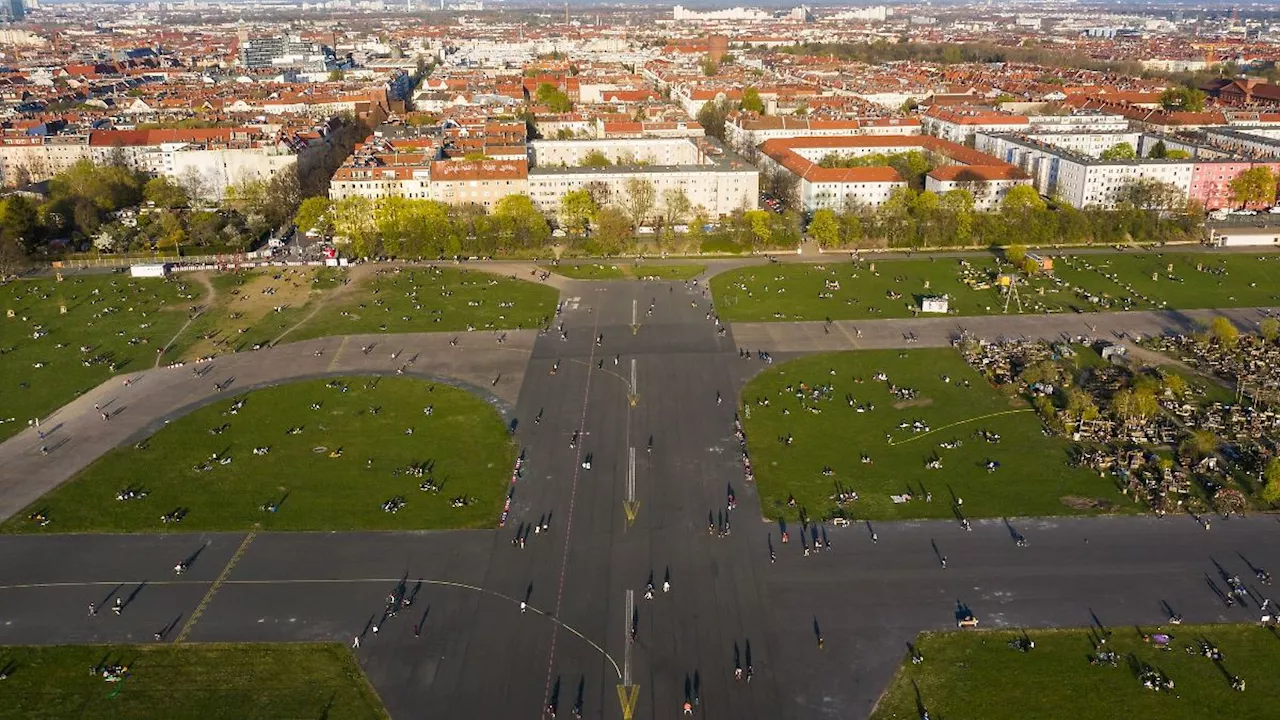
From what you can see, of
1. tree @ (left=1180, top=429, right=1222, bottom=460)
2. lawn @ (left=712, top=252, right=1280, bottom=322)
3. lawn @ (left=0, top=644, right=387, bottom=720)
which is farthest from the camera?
lawn @ (left=712, top=252, right=1280, bottom=322)

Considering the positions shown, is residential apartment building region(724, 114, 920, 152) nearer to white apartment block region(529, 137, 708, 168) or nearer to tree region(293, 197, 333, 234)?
white apartment block region(529, 137, 708, 168)

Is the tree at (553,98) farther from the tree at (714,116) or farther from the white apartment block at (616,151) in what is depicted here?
the white apartment block at (616,151)

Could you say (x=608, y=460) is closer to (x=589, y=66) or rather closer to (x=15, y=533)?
(x=15, y=533)

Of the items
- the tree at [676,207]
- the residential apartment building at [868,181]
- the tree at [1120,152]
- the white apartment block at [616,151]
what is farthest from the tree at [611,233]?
the tree at [1120,152]

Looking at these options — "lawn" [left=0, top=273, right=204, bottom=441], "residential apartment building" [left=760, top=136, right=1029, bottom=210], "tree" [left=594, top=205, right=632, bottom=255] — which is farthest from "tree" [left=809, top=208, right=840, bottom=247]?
"lawn" [left=0, top=273, right=204, bottom=441]

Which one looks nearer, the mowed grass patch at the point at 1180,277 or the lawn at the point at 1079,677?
the lawn at the point at 1079,677

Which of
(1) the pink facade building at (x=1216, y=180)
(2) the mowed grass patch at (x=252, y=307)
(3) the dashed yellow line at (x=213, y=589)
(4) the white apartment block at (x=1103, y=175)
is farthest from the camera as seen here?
(1) the pink facade building at (x=1216, y=180)
